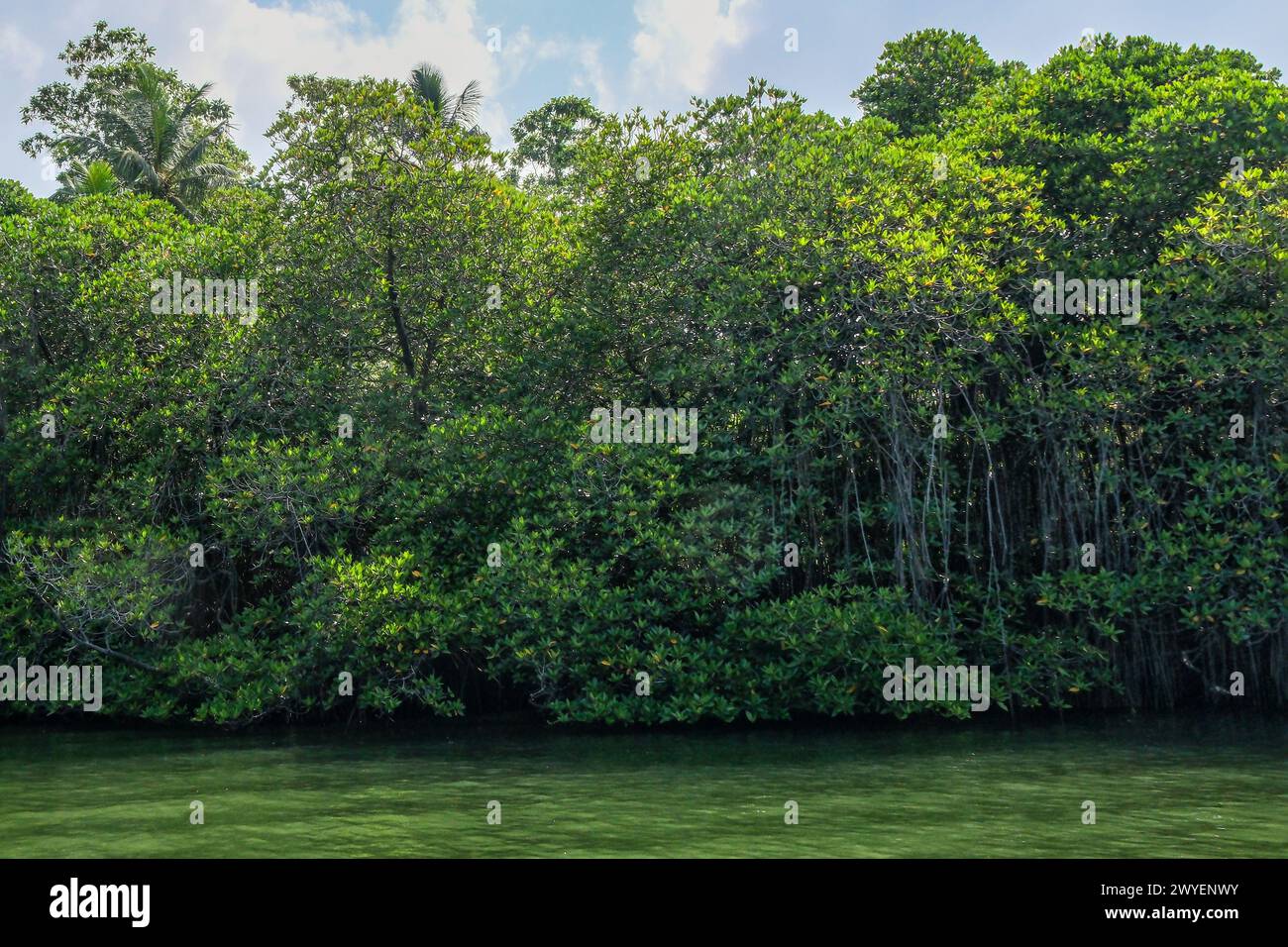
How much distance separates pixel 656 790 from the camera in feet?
32.8

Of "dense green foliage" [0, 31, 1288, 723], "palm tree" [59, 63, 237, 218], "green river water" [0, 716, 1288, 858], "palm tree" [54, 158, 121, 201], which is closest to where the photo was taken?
"green river water" [0, 716, 1288, 858]

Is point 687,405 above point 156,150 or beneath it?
beneath

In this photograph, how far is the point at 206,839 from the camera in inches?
320

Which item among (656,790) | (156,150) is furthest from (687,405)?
(156,150)

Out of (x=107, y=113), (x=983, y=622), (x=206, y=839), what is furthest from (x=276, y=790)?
(x=107, y=113)

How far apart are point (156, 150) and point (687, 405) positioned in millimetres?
19583

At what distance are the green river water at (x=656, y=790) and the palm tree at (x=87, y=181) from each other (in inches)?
409

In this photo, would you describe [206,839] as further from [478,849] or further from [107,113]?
[107,113]

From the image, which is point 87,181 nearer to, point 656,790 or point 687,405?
point 687,405

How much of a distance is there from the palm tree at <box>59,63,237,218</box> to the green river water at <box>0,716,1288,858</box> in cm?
1778

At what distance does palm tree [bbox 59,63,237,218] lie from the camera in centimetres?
2825

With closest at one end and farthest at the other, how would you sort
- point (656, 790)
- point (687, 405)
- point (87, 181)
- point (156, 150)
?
point (656, 790)
point (687, 405)
point (87, 181)
point (156, 150)

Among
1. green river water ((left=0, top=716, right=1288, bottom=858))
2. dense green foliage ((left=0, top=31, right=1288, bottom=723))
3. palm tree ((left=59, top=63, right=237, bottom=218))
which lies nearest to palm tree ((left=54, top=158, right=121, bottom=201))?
palm tree ((left=59, top=63, right=237, bottom=218))

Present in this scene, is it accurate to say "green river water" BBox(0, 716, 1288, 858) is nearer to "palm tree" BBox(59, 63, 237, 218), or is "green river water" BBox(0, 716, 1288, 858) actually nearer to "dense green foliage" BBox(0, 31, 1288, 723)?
"dense green foliage" BBox(0, 31, 1288, 723)
